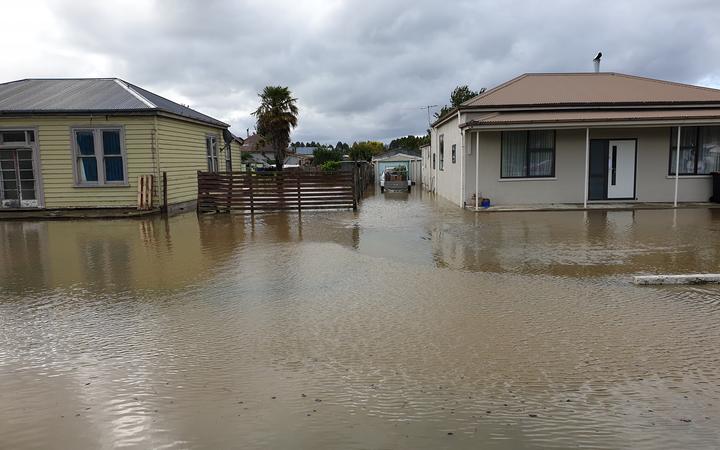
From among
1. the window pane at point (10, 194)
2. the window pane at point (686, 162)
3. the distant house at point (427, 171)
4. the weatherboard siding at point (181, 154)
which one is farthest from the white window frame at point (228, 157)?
the window pane at point (686, 162)

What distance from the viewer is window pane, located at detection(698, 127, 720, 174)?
17.4m

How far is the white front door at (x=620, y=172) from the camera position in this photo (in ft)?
57.3

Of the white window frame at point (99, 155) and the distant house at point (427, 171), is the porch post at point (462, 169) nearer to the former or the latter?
the distant house at point (427, 171)

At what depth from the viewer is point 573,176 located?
1733 centimetres

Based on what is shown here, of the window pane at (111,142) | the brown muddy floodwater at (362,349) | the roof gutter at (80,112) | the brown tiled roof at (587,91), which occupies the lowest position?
the brown muddy floodwater at (362,349)

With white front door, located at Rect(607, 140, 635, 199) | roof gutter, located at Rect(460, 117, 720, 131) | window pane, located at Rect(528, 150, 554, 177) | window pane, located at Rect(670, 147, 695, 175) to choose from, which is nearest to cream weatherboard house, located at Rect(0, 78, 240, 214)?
roof gutter, located at Rect(460, 117, 720, 131)

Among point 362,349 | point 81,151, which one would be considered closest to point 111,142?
point 81,151

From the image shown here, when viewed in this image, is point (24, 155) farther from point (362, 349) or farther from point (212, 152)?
point (362, 349)

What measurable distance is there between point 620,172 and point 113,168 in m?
16.5

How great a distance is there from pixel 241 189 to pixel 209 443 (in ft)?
46.7

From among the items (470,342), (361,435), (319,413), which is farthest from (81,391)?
(470,342)

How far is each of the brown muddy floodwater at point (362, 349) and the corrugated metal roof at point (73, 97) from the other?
8.06 metres

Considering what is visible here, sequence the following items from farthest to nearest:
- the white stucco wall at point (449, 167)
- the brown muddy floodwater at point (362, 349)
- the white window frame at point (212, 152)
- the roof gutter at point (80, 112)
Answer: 1. the white window frame at point (212, 152)
2. the white stucco wall at point (449, 167)
3. the roof gutter at point (80, 112)
4. the brown muddy floodwater at point (362, 349)

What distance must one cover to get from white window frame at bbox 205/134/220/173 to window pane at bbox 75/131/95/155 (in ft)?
18.8
